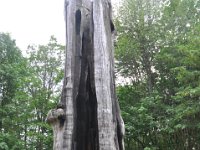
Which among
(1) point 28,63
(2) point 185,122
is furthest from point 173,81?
(1) point 28,63

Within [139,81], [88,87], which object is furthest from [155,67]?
[88,87]

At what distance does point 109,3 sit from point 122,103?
7556 millimetres

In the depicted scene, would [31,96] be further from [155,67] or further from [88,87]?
[88,87]

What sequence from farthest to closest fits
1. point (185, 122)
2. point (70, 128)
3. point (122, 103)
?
point (122, 103)
point (185, 122)
point (70, 128)

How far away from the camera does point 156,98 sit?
953 centimetres

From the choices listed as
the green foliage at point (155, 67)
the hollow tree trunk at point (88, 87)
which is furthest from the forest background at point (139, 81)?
the hollow tree trunk at point (88, 87)

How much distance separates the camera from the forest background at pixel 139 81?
9.79 metres

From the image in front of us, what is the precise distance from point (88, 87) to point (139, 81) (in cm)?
930

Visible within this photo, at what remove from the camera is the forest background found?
9789 mm

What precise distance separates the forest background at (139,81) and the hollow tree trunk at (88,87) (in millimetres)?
6074

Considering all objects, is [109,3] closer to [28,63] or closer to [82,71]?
[82,71]

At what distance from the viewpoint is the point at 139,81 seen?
12.1 metres

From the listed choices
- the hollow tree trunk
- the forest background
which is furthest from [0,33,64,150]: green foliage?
the hollow tree trunk

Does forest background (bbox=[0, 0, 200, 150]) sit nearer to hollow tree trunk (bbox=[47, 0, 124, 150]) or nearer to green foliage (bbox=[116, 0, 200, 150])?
green foliage (bbox=[116, 0, 200, 150])
